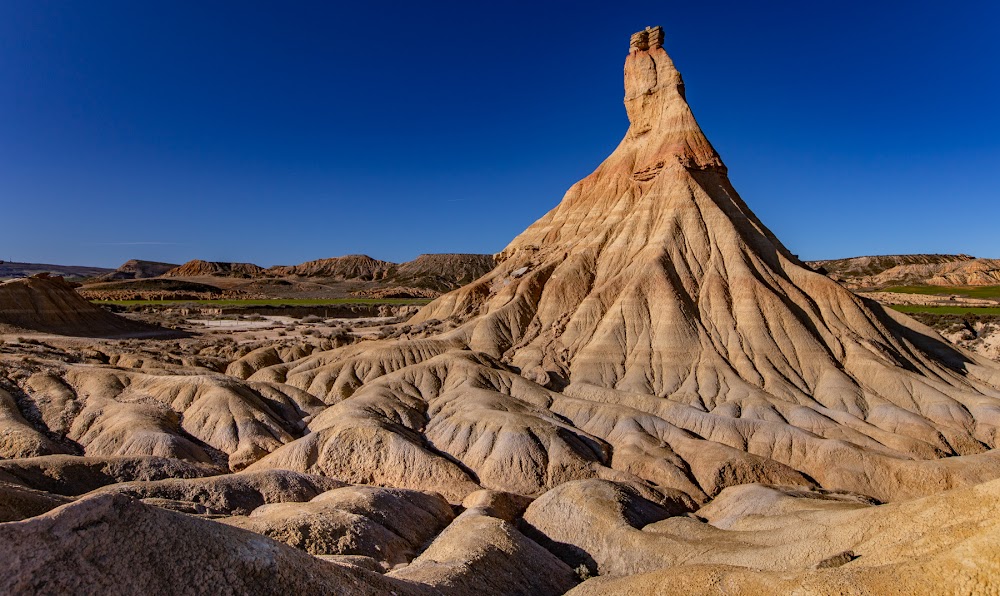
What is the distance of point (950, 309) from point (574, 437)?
332ft

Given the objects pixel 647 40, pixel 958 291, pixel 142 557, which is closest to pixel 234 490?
pixel 142 557

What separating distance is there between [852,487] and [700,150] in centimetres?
4009

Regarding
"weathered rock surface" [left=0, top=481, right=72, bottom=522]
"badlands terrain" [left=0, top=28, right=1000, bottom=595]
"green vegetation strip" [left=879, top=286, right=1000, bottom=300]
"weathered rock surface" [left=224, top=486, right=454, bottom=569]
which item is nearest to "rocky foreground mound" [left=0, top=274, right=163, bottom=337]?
"badlands terrain" [left=0, top=28, right=1000, bottom=595]

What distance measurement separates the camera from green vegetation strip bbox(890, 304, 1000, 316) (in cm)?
9546

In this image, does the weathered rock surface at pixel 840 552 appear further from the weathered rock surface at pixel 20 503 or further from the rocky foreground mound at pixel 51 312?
the rocky foreground mound at pixel 51 312

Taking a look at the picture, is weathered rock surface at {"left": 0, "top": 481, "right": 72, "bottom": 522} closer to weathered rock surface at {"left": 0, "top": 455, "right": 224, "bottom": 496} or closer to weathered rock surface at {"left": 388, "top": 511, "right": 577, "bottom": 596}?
weathered rock surface at {"left": 0, "top": 455, "right": 224, "bottom": 496}

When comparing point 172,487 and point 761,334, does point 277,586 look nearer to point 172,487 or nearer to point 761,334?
point 172,487

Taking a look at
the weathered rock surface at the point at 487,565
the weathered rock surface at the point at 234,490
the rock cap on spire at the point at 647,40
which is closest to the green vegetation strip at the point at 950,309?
the rock cap on spire at the point at 647,40

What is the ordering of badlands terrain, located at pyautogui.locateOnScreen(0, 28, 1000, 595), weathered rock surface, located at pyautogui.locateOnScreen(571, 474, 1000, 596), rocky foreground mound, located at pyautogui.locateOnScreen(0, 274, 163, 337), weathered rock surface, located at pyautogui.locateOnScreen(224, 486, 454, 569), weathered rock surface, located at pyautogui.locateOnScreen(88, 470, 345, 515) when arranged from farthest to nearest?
rocky foreground mound, located at pyautogui.locateOnScreen(0, 274, 163, 337) → weathered rock surface, located at pyautogui.locateOnScreen(88, 470, 345, 515) → weathered rock surface, located at pyautogui.locateOnScreen(224, 486, 454, 569) → badlands terrain, located at pyautogui.locateOnScreen(0, 28, 1000, 595) → weathered rock surface, located at pyautogui.locateOnScreen(571, 474, 1000, 596)

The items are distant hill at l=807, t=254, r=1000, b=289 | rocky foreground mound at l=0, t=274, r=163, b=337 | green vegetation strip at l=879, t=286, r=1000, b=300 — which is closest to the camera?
rocky foreground mound at l=0, t=274, r=163, b=337

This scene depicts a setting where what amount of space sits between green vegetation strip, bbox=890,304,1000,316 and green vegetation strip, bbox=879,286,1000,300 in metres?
18.9

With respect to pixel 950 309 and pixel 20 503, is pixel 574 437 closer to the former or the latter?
pixel 20 503

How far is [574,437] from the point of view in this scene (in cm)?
3531

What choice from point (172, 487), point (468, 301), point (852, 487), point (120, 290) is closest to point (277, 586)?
point (172, 487)
